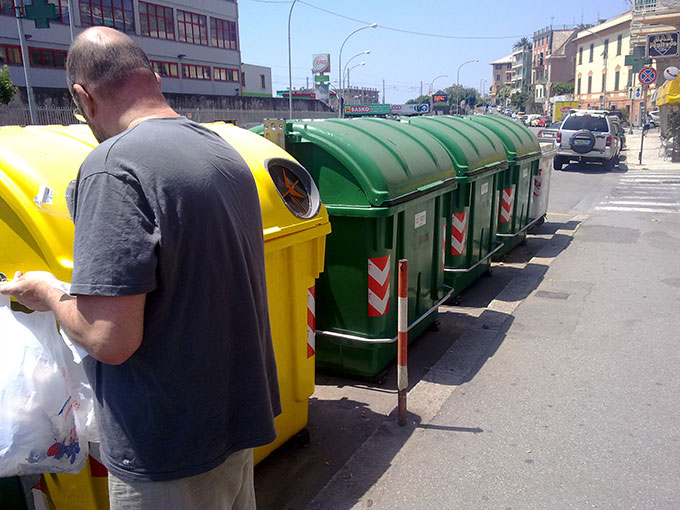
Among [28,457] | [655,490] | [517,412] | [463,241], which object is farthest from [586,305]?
[28,457]

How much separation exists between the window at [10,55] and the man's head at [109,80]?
37621mm

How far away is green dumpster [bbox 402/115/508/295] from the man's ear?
13.4 feet

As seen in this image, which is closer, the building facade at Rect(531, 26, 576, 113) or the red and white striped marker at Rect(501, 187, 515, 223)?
the red and white striped marker at Rect(501, 187, 515, 223)

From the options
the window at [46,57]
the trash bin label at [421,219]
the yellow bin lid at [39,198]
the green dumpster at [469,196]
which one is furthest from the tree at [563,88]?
the yellow bin lid at [39,198]

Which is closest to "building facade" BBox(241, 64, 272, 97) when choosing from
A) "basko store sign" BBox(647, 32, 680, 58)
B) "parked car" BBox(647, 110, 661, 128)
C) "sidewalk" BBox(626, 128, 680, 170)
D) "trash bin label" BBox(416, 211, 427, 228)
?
"parked car" BBox(647, 110, 661, 128)

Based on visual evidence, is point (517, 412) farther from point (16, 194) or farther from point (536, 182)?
point (536, 182)

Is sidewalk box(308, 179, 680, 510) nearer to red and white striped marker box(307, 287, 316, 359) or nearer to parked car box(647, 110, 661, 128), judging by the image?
red and white striped marker box(307, 287, 316, 359)

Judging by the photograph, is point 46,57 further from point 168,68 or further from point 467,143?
point 467,143

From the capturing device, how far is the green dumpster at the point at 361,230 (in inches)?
162

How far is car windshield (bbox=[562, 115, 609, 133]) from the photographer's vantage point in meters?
19.5

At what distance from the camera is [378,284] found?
421 centimetres

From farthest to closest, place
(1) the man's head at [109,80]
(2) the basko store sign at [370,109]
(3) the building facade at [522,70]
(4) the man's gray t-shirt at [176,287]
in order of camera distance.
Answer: (3) the building facade at [522,70]
(2) the basko store sign at [370,109]
(1) the man's head at [109,80]
(4) the man's gray t-shirt at [176,287]

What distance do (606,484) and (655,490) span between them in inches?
9.8

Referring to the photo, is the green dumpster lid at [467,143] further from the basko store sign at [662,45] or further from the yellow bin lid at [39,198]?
the basko store sign at [662,45]
